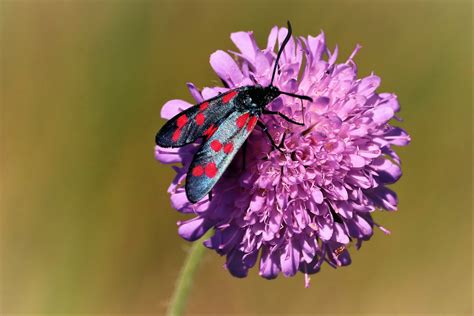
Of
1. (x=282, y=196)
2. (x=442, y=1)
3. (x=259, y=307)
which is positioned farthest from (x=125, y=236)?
(x=442, y=1)

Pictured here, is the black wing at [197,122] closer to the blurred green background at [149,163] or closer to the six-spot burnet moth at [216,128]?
the six-spot burnet moth at [216,128]

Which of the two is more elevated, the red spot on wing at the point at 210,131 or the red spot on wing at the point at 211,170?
the red spot on wing at the point at 210,131

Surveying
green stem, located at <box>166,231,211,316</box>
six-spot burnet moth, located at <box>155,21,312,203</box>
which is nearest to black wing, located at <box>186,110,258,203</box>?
six-spot burnet moth, located at <box>155,21,312,203</box>

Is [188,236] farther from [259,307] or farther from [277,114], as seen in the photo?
[259,307]

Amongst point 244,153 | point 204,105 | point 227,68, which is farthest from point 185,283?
point 227,68

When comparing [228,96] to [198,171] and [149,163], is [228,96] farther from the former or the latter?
[149,163]

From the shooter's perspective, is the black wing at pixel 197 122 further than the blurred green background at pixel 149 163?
No

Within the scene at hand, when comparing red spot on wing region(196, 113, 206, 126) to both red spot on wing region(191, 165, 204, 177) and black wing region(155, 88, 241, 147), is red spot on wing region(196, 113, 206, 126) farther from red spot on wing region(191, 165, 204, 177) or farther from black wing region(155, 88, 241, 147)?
red spot on wing region(191, 165, 204, 177)

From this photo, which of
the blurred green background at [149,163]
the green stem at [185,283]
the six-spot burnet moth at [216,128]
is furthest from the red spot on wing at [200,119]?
the blurred green background at [149,163]
